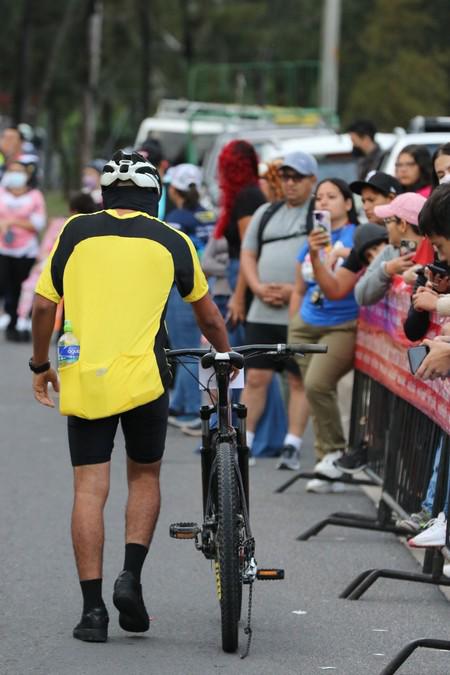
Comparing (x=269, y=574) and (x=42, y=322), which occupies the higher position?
(x=42, y=322)

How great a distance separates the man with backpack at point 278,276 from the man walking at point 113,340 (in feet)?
14.2

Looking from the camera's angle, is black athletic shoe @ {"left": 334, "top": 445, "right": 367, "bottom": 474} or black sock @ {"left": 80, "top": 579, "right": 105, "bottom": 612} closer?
black sock @ {"left": 80, "top": 579, "right": 105, "bottom": 612}

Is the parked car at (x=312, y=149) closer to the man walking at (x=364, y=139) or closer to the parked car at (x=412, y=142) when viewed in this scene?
the parked car at (x=412, y=142)

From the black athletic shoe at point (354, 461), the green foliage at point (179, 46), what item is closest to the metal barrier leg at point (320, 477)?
the black athletic shoe at point (354, 461)

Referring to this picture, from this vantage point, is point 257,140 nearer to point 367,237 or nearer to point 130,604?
point 367,237

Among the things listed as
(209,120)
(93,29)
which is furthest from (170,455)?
(93,29)

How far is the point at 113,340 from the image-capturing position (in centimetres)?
661

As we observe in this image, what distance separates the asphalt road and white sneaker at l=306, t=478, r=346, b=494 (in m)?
0.08

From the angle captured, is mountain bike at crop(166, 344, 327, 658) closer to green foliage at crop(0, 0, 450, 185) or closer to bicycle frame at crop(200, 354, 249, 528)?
bicycle frame at crop(200, 354, 249, 528)

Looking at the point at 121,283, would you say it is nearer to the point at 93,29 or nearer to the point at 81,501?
the point at 81,501

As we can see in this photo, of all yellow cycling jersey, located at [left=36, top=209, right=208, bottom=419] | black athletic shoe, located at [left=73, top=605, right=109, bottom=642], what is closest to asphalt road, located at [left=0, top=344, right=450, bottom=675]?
black athletic shoe, located at [left=73, top=605, right=109, bottom=642]

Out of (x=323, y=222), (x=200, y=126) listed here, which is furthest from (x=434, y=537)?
(x=200, y=126)

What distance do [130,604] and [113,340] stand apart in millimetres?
995

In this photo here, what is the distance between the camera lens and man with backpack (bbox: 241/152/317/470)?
439 inches
